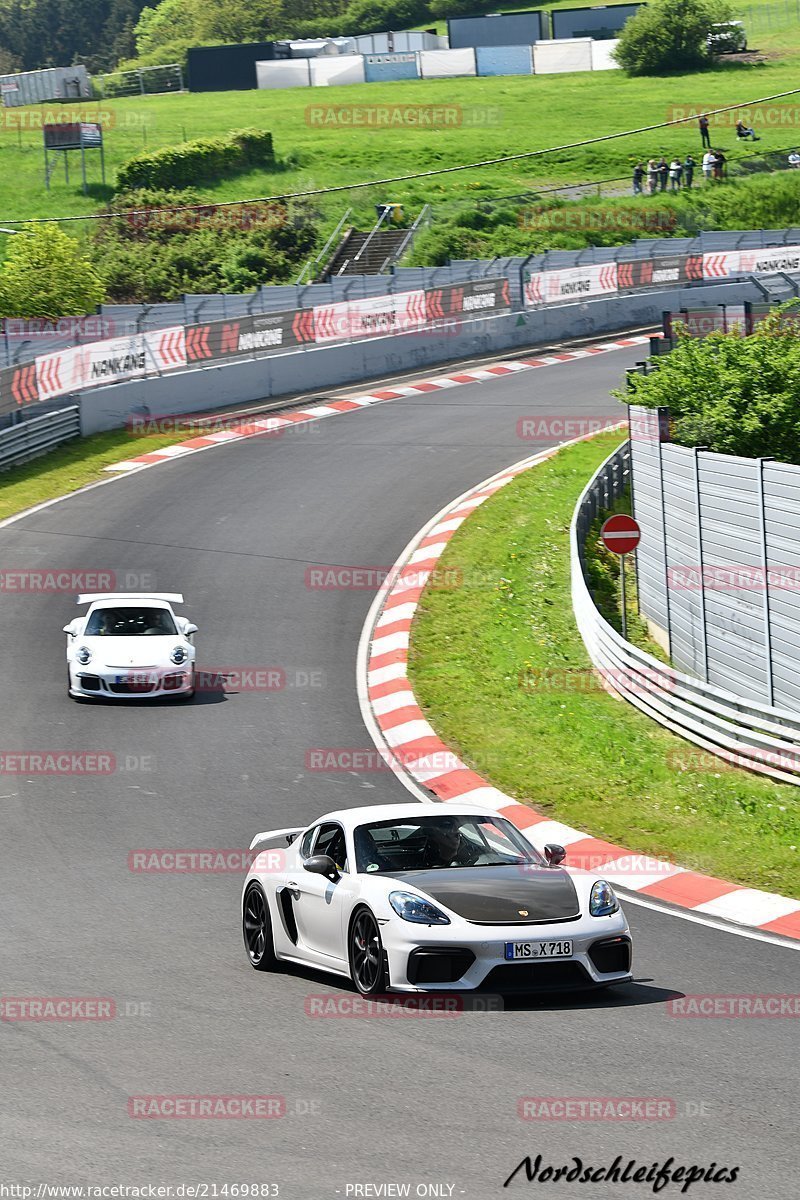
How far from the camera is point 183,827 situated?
594 inches

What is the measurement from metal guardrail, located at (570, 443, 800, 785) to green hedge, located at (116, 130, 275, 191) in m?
61.3

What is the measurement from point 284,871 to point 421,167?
7869 centimetres

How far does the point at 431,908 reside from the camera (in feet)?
32.5

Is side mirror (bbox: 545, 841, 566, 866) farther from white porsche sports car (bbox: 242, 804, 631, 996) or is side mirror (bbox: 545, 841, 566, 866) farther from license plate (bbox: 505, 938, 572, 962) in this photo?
license plate (bbox: 505, 938, 572, 962)

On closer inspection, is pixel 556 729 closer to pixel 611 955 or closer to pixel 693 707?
pixel 693 707

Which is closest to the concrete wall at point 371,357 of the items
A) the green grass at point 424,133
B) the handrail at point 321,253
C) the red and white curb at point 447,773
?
the red and white curb at point 447,773

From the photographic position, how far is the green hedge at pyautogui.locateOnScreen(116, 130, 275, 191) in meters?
80.2

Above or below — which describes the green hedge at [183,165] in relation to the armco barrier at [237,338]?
above

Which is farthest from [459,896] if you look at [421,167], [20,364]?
[421,167]

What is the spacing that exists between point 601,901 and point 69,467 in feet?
81.1

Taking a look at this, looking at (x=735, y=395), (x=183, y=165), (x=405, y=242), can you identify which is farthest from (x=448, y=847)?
(x=183, y=165)

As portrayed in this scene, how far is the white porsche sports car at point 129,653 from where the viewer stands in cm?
2023

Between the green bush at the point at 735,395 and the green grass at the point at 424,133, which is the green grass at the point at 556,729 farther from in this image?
the green grass at the point at 424,133

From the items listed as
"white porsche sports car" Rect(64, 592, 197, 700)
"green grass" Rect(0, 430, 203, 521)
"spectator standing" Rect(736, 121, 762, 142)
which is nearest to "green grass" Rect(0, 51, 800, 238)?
"spectator standing" Rect(736, 121, 762, 142)
